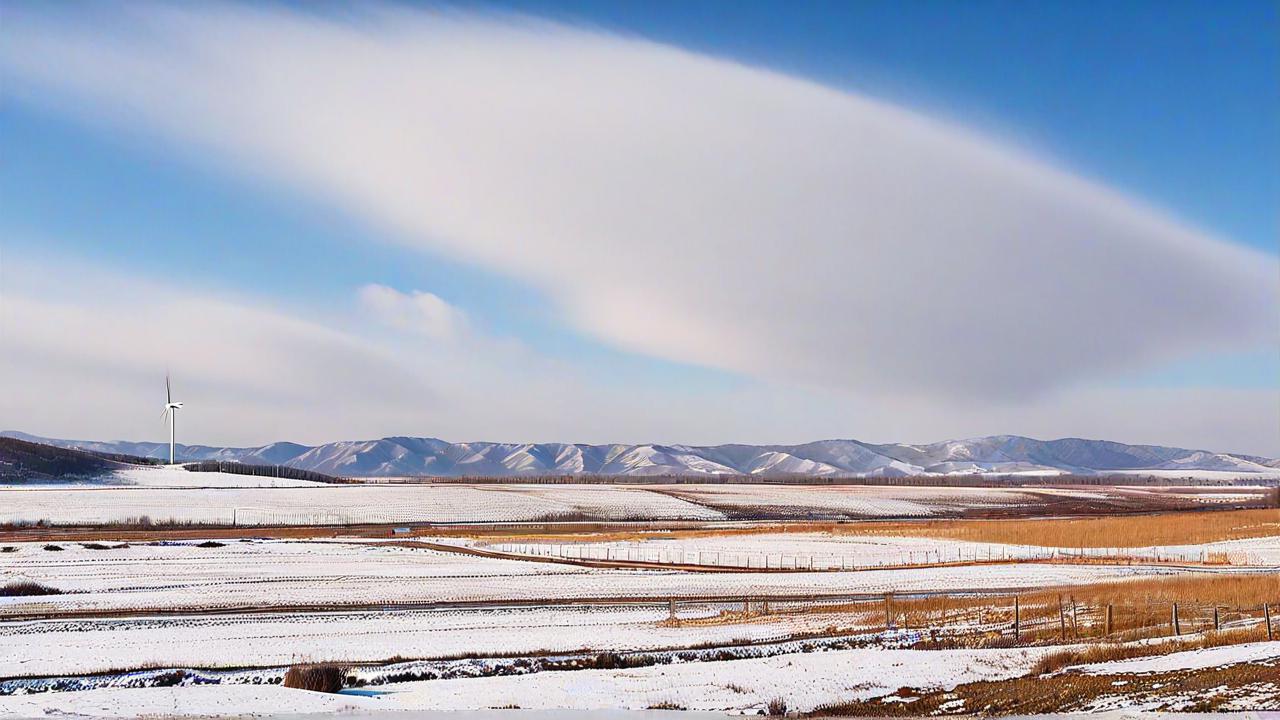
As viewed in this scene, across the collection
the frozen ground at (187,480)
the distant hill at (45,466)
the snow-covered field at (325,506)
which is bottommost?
the snow-covered field at (325,506)

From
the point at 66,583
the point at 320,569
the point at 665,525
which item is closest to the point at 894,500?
the point at 665,525

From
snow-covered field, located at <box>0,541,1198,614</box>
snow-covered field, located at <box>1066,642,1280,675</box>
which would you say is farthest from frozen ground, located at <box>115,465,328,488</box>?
snow-covered field, located at <box>1066,642,1280,675</box>

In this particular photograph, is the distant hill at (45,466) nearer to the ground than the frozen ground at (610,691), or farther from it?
farther from it

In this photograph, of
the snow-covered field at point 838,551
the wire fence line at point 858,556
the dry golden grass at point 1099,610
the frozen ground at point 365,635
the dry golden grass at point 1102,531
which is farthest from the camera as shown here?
the dry golden grass at point 1102,531

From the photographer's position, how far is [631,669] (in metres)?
25.9

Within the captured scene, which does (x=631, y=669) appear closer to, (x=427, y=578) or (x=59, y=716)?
(x=59, y=716)

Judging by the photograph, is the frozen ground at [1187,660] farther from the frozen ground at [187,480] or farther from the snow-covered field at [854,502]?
the frozen ground at [187,480]

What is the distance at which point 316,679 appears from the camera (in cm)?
2397

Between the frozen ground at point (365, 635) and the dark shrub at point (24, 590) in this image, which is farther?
the dark shrub at point (24, 590)

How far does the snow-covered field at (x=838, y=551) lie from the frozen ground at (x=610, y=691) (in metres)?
31.9

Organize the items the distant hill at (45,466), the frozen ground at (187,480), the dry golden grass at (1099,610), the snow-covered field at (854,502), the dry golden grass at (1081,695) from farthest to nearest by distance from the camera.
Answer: the distant hill at (45,466) → the frozen ground at (187,480) → the snow-covered field at (854,502) → the dry golden grass at (1099,610) → the dry golden grass at (1081,695)

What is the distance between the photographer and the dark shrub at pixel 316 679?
23.7 meters

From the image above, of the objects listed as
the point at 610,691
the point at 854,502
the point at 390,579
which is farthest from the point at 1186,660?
the point at 854,502

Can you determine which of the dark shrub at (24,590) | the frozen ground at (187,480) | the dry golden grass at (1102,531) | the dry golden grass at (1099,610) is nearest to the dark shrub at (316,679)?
the dry golden grass at (1099,610)
